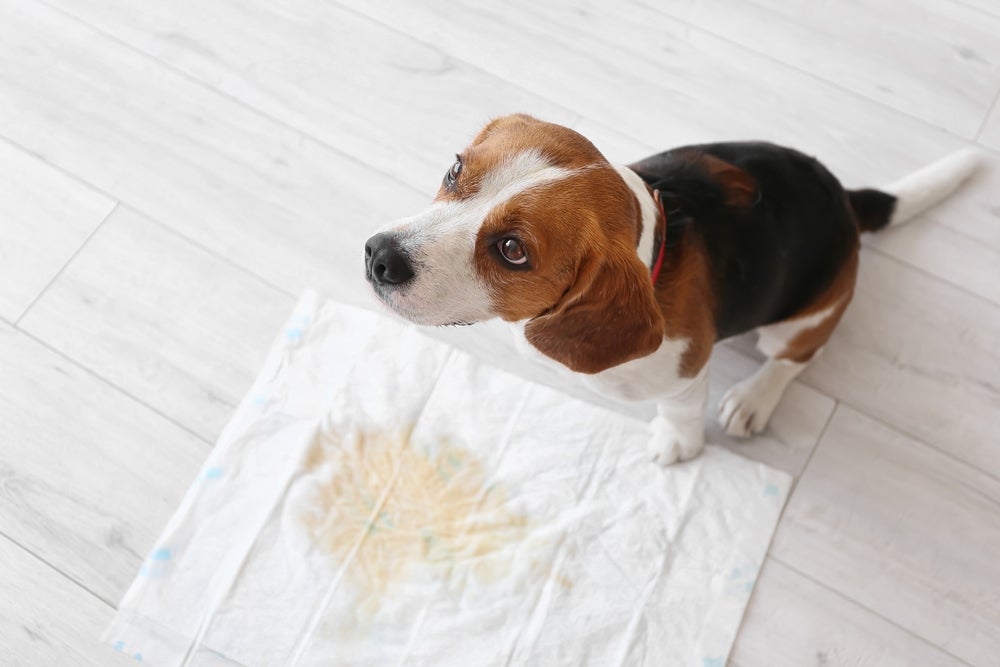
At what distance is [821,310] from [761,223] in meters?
0.34

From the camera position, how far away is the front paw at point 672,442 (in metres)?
2.13

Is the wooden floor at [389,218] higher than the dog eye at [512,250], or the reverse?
the dog eye at [512,250]

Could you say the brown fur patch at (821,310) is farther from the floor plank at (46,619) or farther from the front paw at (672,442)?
the floor plank at (46,619)

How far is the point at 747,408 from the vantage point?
7.27ft

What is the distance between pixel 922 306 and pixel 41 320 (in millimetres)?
2371

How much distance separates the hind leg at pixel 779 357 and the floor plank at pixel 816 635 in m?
0.40

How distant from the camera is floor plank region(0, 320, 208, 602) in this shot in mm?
2170

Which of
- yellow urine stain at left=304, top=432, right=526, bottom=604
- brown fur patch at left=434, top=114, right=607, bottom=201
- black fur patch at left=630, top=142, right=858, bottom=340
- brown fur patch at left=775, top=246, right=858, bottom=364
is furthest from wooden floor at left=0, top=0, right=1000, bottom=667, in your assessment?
brown fur patch at left=434, top=114, right=607, bottom=201

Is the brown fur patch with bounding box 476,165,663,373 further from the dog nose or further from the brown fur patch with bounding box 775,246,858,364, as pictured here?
the brown fur patch with bounding box 775,246,858,364

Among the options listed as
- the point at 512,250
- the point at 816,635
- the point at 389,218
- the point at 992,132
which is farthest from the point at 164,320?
the point at 992,132

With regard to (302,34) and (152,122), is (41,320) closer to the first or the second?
(152,122)

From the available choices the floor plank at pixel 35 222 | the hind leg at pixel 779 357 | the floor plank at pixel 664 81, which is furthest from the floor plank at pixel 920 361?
the floor plank at pixel 35 222

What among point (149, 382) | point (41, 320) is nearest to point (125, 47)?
point (41, 320)

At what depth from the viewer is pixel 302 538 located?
2146 mm
